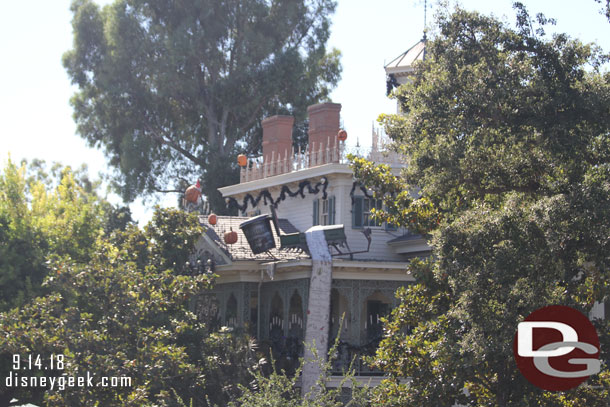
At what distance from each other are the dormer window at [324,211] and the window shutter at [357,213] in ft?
2.36

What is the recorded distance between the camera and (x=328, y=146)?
30.2 meters

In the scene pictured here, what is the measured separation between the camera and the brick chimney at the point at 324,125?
31.0 meters

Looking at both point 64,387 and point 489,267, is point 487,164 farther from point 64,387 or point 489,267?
→ point 64,387

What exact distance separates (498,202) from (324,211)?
45.2 feet

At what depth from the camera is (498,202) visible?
17047 mm

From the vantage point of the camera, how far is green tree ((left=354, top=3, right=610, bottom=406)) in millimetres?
15031

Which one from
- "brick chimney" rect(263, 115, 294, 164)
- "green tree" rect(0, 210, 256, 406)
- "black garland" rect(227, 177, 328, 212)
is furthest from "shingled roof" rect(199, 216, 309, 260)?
"green tree" rect(0, 210, 256, 406)

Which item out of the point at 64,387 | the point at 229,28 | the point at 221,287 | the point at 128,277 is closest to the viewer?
the point at 64,387

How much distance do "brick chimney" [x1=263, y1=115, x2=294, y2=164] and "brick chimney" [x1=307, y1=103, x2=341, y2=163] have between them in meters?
2.67

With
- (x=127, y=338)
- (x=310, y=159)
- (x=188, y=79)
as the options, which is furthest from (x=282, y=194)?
(x=188, y=79)

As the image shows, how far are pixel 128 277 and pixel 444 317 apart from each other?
9191 millimetres

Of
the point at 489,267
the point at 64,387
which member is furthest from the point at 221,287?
the point at 489,267

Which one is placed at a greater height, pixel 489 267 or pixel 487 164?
pixel 487 164

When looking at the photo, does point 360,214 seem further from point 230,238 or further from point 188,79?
point 188,79
